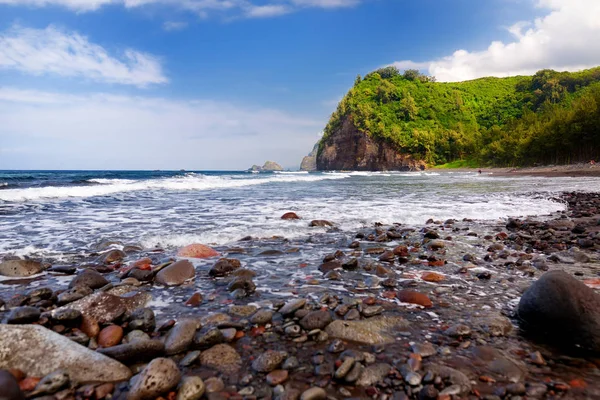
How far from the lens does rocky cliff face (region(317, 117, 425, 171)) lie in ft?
367

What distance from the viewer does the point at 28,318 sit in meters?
3.42

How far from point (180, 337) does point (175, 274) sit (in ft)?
6.77

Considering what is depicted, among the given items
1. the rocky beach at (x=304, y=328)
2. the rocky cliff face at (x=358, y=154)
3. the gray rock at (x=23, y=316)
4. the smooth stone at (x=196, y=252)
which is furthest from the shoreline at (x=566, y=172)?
the rocky cliff face at (x=358, y=154)

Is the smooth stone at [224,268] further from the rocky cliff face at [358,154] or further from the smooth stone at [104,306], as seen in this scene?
the rocky cliff face at [358,154]

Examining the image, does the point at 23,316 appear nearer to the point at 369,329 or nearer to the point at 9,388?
the point at 9,388

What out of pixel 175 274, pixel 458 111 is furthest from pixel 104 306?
pixel 458 111

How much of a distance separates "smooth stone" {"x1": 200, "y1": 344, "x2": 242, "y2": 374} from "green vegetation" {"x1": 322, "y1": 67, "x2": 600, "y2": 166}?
261 feet

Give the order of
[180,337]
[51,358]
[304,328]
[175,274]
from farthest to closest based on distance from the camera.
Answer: [175,274], [304,328], [180,337], [51,358]

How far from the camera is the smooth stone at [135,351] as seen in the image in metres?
2.78

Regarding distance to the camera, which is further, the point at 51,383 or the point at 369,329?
the point at 369,329

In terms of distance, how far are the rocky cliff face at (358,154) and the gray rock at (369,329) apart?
11027 cm

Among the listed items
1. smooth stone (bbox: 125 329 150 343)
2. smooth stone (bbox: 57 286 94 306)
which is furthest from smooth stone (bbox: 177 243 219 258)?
smooth stone (bbox: 125 329 150 343)

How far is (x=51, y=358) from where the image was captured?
8.73ft

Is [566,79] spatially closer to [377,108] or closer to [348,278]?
[377,108]
